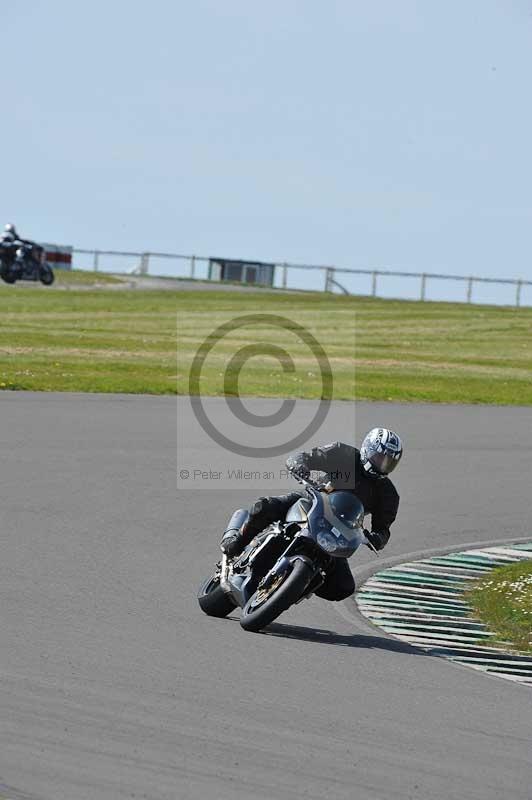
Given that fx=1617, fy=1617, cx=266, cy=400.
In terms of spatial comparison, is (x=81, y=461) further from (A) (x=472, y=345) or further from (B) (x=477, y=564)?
(A) (x=472, y=345)

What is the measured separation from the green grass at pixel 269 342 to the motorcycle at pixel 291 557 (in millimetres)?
15719

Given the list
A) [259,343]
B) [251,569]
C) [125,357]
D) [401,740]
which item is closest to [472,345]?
[259,343]

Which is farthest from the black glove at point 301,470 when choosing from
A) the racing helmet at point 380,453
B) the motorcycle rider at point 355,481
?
the racing helmet at point 380,453

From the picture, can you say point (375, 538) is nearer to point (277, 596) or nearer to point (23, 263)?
point (277, 596)

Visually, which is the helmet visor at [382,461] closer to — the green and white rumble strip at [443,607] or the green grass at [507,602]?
the green and white rumble strip at [443,607]

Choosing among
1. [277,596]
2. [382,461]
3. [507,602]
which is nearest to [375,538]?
[382,461]

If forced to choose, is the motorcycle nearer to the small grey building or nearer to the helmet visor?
the helmet visor

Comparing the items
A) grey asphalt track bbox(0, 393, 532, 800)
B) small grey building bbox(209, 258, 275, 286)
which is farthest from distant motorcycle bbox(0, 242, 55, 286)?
grey asphalt track bbox(0, 393, 532, 800)

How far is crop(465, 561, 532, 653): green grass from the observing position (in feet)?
34.9

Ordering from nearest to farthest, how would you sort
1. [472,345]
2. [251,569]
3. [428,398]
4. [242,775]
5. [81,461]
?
[242,775]
[251,569]
[81,461]
[428,398]
[472,345]

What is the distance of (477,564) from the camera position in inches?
523

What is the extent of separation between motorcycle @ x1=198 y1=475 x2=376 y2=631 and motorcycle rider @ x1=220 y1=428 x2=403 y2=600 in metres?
0.09

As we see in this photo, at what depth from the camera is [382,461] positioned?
9945mm

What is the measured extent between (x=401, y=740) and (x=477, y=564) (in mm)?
5934
